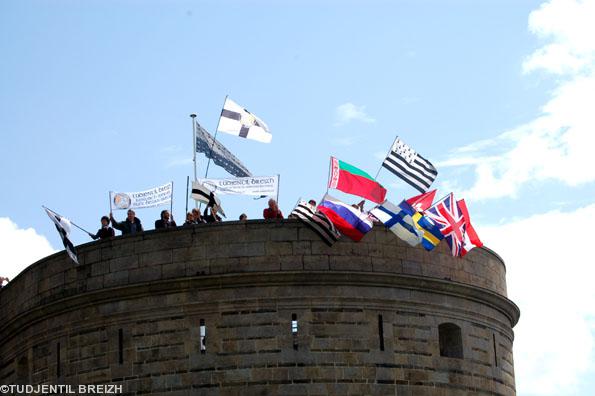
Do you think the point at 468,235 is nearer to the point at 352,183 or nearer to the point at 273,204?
the point at 352,183

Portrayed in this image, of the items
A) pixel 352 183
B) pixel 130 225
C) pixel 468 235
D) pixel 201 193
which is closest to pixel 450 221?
pixel 468 235

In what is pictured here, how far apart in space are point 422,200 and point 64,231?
8.22 m

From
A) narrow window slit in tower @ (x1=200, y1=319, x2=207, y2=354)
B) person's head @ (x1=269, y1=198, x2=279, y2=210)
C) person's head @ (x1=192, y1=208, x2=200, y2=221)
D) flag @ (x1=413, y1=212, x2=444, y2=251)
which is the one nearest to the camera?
narrow window slit in tower @ (x1=200, y1=319, x2=207, y2=354)

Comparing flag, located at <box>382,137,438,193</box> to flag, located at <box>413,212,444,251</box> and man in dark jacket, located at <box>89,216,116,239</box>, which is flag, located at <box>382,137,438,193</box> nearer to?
flag, located at <box>413,212,444,251</box>

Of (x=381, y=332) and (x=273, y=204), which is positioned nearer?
(x=381, y=332)

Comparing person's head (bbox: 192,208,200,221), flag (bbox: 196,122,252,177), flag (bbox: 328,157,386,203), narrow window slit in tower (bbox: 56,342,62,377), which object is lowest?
narrow window slit in tower (bbox: 56,342,62,377)

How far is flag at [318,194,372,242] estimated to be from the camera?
106ft

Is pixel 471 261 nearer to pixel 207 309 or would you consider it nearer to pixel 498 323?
pixel 498 323

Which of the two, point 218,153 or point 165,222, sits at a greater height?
point 218,153

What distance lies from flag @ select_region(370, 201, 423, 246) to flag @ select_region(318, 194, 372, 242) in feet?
1.25

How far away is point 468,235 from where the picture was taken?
34.0 m

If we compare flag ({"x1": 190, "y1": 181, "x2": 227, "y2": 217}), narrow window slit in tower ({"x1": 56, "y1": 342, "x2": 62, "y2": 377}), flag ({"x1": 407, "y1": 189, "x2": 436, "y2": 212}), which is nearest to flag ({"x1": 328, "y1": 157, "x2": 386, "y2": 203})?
flag ({"x1": 407, "y1": 189, "x2": 436, "y2": 212})

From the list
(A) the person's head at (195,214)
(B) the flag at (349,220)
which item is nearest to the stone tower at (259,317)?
Result: (B) the flag at (349,220)

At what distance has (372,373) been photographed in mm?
31344
